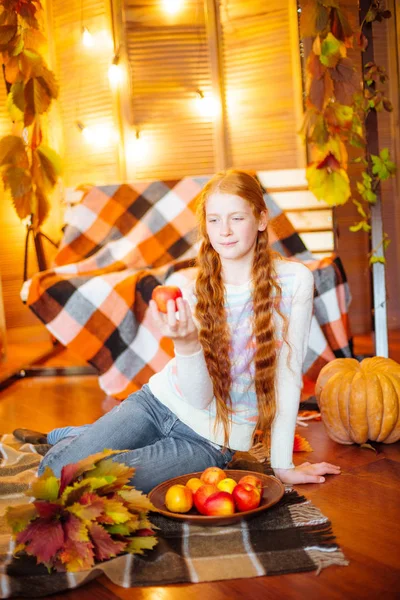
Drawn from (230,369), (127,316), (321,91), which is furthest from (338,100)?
(230,369)

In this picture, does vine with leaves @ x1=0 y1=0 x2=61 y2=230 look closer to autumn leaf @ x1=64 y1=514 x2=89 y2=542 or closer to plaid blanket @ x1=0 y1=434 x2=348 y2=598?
plaid blanket @ x1=0 y1=434 x2=348 y2=598

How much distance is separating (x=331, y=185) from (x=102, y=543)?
93.5 inches

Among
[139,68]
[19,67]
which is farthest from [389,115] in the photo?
[19,67]

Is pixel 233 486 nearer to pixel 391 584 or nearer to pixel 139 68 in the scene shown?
pixel 391 584

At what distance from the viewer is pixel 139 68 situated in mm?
4828

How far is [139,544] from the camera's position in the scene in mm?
1713

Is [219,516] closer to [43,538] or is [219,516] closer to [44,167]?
[43,538]

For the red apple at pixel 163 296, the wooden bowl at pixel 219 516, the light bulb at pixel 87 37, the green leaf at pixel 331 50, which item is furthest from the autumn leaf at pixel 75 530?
the light bulb at pixel 87 37

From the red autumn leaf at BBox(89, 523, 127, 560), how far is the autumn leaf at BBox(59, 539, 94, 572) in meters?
0.02

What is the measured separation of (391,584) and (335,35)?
2.33 m

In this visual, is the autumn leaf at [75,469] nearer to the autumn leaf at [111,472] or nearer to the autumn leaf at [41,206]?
the autumn leaf at [111,472]

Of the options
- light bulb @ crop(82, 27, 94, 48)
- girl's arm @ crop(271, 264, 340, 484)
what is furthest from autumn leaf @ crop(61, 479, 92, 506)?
light bulb @ crop(82, 27, 94, 48)

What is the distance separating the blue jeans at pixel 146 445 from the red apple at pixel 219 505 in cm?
26

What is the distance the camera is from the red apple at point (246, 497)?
6.07 feet
